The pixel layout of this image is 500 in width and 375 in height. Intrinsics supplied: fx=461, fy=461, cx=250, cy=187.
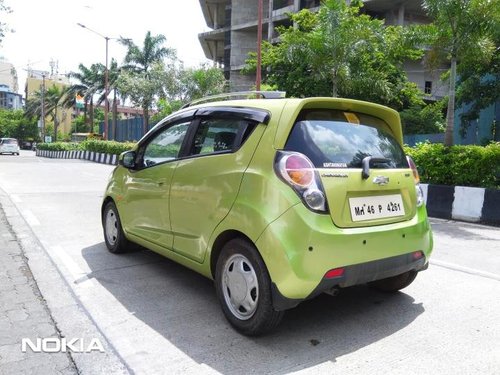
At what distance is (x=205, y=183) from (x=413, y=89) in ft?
85.8

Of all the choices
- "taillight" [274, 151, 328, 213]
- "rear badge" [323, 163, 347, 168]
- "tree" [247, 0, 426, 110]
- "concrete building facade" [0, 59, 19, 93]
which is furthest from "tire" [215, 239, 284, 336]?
"concrete building facade" [0, 59, 19, 93]

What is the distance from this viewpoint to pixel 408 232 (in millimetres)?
3391

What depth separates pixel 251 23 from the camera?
41719 millimetres

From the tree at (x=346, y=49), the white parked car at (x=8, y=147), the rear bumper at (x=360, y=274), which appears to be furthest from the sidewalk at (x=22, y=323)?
the white parked car at (x=8, y=147)

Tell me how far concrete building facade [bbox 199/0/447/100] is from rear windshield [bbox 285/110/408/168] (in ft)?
98.6

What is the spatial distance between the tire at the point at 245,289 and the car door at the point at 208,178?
266mm

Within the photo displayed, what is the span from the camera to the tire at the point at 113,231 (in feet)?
16.9

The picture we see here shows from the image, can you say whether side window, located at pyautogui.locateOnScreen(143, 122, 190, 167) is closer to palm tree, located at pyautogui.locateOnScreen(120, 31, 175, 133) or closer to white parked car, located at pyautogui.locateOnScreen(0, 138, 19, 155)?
palm tree, located at pyautogui.locateOnScreen(120, 31, 175, 133)

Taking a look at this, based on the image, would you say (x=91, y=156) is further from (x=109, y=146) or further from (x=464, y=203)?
(x=464, y=203)

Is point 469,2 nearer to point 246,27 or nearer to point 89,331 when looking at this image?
point 89,331

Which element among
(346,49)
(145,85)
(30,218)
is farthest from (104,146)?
(30,218)

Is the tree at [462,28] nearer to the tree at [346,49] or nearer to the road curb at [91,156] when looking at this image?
the tree at [346,49]

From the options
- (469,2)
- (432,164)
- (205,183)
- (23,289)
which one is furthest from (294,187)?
(469,2)

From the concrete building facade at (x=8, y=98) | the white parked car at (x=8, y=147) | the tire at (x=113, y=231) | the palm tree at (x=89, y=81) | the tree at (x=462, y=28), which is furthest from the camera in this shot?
the concrete building facade at (x=8, y=98)
